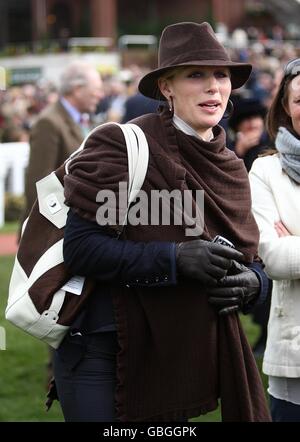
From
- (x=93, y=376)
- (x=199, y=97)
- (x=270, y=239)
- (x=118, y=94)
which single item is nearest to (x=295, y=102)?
(x=270, y=239)

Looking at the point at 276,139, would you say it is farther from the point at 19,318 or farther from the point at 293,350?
the point at 19,318

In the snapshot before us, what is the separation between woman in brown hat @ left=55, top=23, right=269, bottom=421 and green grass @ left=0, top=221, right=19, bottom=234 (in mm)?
11422

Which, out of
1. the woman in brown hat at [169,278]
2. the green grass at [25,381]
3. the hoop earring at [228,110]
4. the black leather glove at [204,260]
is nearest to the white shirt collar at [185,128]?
the woman in brown hat at [169,278]

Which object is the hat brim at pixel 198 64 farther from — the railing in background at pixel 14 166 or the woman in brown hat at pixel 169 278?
the railing in background at pixel 14 166

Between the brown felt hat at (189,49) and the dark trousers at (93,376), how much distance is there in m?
0.99

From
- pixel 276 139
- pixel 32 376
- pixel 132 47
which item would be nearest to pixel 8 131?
pixel 32 376

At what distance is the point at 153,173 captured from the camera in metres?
3.10

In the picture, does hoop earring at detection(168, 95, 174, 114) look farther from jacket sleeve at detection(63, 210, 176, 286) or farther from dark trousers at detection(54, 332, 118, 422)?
dark trousers at detection(54, 332, 118, 422)

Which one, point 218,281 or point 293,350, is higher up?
point 218,281

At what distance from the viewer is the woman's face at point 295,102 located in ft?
12.5

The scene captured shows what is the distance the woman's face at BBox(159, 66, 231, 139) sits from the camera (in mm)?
3213

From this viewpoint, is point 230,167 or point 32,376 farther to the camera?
point 32,376

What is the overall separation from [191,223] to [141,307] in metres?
0.35

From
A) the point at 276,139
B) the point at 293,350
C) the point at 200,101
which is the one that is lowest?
the point at 293,350
